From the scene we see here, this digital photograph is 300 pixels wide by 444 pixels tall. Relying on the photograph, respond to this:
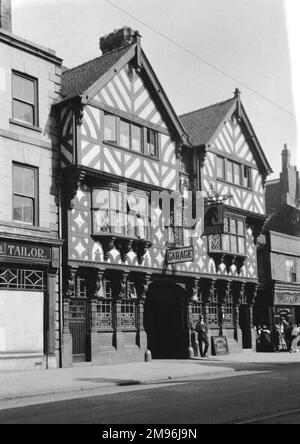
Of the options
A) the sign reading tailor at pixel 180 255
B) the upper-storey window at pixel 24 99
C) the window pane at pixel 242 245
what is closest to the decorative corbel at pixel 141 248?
the sign reading tailor at pixel 180 255

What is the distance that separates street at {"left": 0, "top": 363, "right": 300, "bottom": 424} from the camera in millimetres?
9602

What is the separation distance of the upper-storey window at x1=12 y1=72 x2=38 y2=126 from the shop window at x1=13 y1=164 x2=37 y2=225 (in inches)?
68.8

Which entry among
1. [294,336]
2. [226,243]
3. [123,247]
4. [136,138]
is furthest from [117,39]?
[294,336]

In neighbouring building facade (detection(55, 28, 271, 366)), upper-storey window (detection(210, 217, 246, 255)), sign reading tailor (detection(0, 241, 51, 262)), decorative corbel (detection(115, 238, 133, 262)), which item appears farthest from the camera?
upper-storey window (detection(210, 217, 246, 255))

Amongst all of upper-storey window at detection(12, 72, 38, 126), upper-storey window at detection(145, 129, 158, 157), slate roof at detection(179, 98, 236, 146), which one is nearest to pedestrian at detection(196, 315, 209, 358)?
upper-storey window at detection(145, 129, 158, 157)

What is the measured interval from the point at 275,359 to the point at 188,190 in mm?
8323

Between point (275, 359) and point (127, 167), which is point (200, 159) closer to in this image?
point (127, 167)

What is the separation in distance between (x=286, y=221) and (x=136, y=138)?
2101 cm

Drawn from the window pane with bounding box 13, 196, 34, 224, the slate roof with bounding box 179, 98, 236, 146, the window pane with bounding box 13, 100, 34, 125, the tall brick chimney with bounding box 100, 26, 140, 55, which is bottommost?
the window pane with bounding box 13, 196, 34, 224

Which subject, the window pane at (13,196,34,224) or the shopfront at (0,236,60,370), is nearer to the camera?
the shopfront at (0,236,60,370)

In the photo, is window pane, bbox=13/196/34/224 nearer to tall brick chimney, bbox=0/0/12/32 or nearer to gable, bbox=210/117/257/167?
tall brick chimney, bbox=0/0/12/32

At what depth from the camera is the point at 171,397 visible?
12578mm

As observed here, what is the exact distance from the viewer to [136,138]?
24500 millimetres

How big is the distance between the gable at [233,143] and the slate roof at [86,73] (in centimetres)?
677
